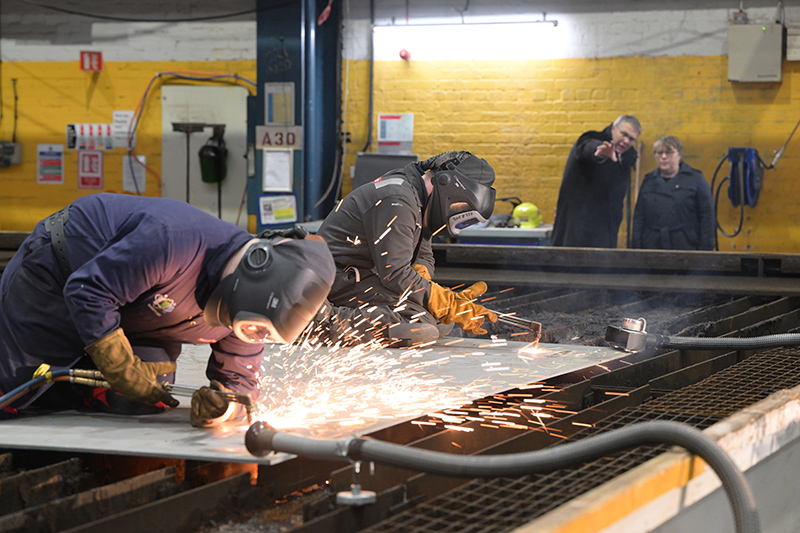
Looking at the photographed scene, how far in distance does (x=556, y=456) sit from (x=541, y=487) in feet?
0.55

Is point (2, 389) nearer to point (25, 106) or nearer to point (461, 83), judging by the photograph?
point (461, 83)

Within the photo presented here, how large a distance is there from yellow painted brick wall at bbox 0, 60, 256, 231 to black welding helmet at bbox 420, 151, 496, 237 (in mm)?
6596

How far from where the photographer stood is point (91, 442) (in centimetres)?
194

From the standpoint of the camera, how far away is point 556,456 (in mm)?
1500

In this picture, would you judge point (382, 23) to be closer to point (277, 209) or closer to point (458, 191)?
point (277, 209)

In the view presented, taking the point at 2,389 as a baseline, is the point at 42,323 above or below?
above

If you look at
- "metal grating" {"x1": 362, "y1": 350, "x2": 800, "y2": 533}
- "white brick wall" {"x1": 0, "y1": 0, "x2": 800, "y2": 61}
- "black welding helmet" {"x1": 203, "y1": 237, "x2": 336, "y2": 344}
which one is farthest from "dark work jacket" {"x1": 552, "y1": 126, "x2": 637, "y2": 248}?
"black welding helmet" {"x1": 203, "y1": 237, "x2": 336, "y2": 344}

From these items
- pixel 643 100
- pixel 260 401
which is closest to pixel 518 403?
pixel 260 401

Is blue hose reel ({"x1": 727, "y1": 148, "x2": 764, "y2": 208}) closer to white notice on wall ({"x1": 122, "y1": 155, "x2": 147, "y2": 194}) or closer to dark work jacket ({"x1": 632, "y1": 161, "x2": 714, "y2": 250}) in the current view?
dark work jacket ({"x1": 632, "y1": 161, "x2": 714, "y2": 250})

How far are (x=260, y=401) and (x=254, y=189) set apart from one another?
21.3 ft

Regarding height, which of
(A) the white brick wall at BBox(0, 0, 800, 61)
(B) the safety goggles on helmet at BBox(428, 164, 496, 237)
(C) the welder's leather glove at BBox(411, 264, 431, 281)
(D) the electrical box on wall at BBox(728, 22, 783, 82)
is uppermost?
(A) the white brick wall at BBox(0, 0, 800, 61)

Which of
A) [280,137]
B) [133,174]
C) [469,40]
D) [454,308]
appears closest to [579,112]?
[469,40]

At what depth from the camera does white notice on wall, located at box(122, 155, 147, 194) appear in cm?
960

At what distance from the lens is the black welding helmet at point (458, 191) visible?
11.1ft
